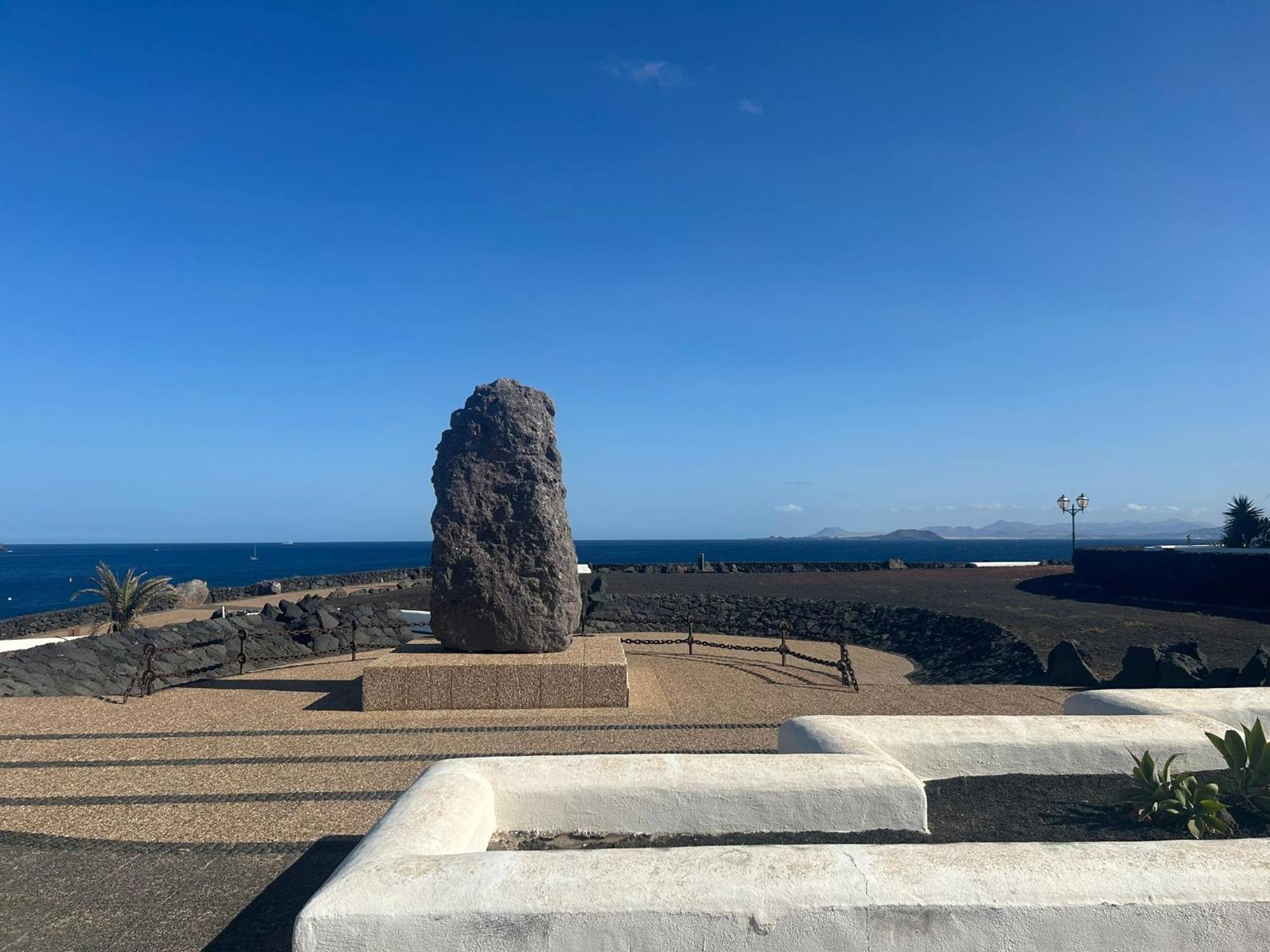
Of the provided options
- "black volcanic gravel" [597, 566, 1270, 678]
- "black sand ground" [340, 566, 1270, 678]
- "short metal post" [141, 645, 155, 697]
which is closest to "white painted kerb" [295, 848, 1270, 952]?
"short metal post" [141, 645, 155, 697]

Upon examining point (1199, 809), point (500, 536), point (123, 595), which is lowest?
point (1199, 809)

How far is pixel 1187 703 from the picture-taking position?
566 cm

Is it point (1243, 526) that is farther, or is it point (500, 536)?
point (1243, 526)

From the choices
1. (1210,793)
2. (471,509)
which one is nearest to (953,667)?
(471,509)

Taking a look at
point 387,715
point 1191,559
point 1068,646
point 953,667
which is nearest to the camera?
point 387,715

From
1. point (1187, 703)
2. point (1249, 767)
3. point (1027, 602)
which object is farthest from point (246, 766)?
point (1027, 602)

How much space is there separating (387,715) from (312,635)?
5891 mm

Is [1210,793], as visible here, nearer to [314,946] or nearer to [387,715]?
[314,946]

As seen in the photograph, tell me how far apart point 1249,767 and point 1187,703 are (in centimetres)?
138

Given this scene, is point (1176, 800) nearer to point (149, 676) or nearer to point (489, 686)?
point (489, 686)

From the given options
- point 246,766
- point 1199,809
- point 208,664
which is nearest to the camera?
point 1199,809

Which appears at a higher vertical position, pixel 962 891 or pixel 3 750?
pixel 962 891

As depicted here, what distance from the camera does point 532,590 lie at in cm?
938

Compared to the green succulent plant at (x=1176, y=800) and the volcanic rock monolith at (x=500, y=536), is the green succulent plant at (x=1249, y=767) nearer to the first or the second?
the green succulent plant at (x=1176, y=800)
